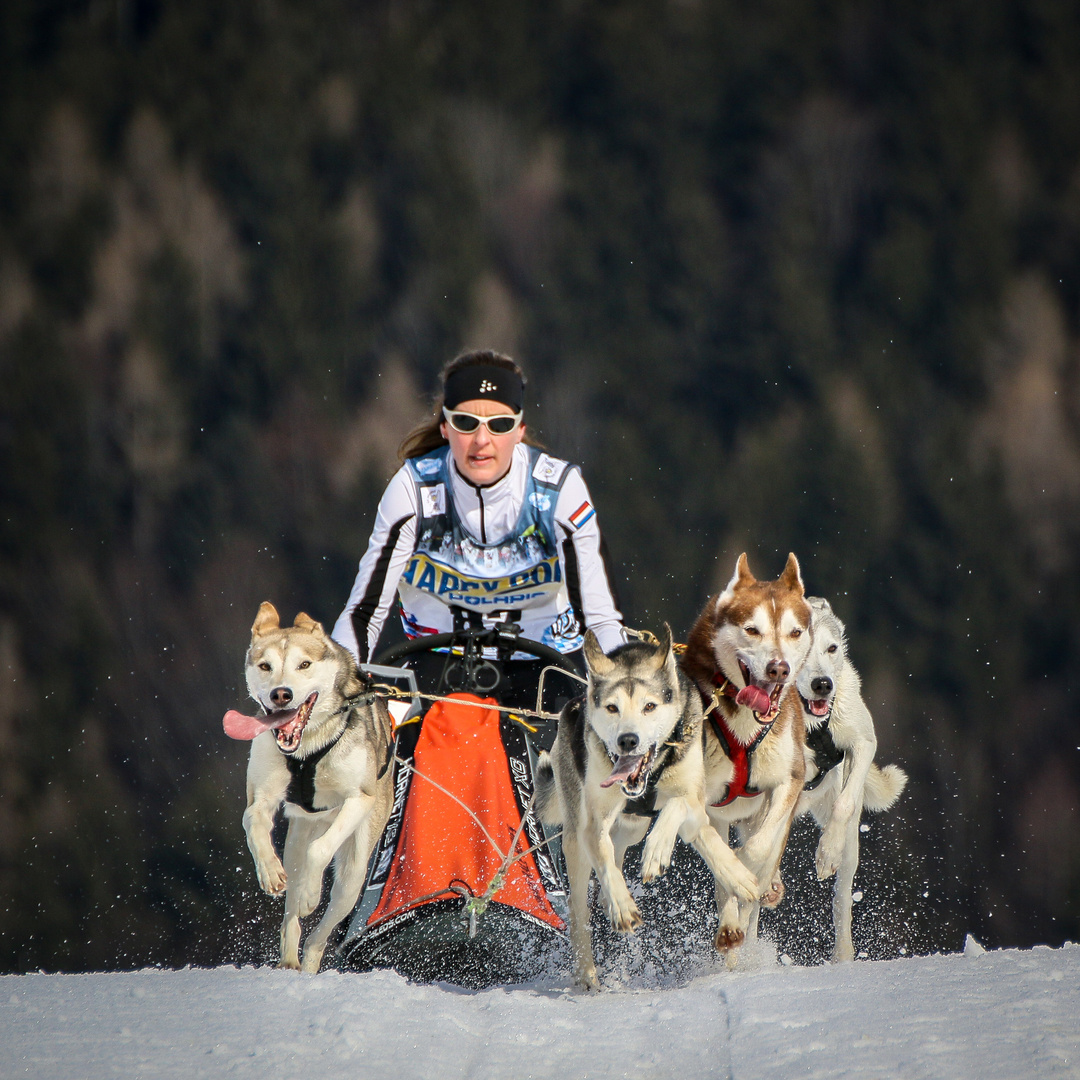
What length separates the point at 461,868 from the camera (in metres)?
3.04

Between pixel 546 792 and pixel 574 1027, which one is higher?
pixel 546 792

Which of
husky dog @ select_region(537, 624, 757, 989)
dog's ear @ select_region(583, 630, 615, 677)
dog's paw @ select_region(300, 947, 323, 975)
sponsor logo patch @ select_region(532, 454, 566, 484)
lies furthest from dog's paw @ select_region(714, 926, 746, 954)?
sponsor logo patch @ select_region(532, 454, 566, 484)

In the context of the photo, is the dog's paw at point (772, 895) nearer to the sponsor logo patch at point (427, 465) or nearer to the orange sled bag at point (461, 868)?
the orange sled bag at point (461, 868)

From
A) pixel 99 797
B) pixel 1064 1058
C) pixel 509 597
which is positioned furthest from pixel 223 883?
pixel 1064 1058

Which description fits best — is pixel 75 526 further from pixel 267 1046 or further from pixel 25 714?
pixel 267 1046

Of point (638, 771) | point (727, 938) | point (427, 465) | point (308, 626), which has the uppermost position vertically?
point (427, 465)

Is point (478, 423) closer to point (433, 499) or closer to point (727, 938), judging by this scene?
point (433, 499)

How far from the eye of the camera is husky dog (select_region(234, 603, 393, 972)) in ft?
9.52

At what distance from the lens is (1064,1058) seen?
215 centimetres

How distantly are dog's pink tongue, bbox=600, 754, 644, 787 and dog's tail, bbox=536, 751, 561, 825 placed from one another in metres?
0.62

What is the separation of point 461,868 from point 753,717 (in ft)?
2.73

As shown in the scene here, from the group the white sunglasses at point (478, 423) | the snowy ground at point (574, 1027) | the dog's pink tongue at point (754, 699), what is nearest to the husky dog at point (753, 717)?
the dog's pink tongue at point (754, 699)

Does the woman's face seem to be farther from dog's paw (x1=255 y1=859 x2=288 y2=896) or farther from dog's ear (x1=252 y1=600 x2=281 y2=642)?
dog's paw (x1=255 y1=859 x2=288 y2=896)

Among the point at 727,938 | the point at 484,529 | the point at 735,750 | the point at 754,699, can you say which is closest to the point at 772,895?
the point at 727,938
